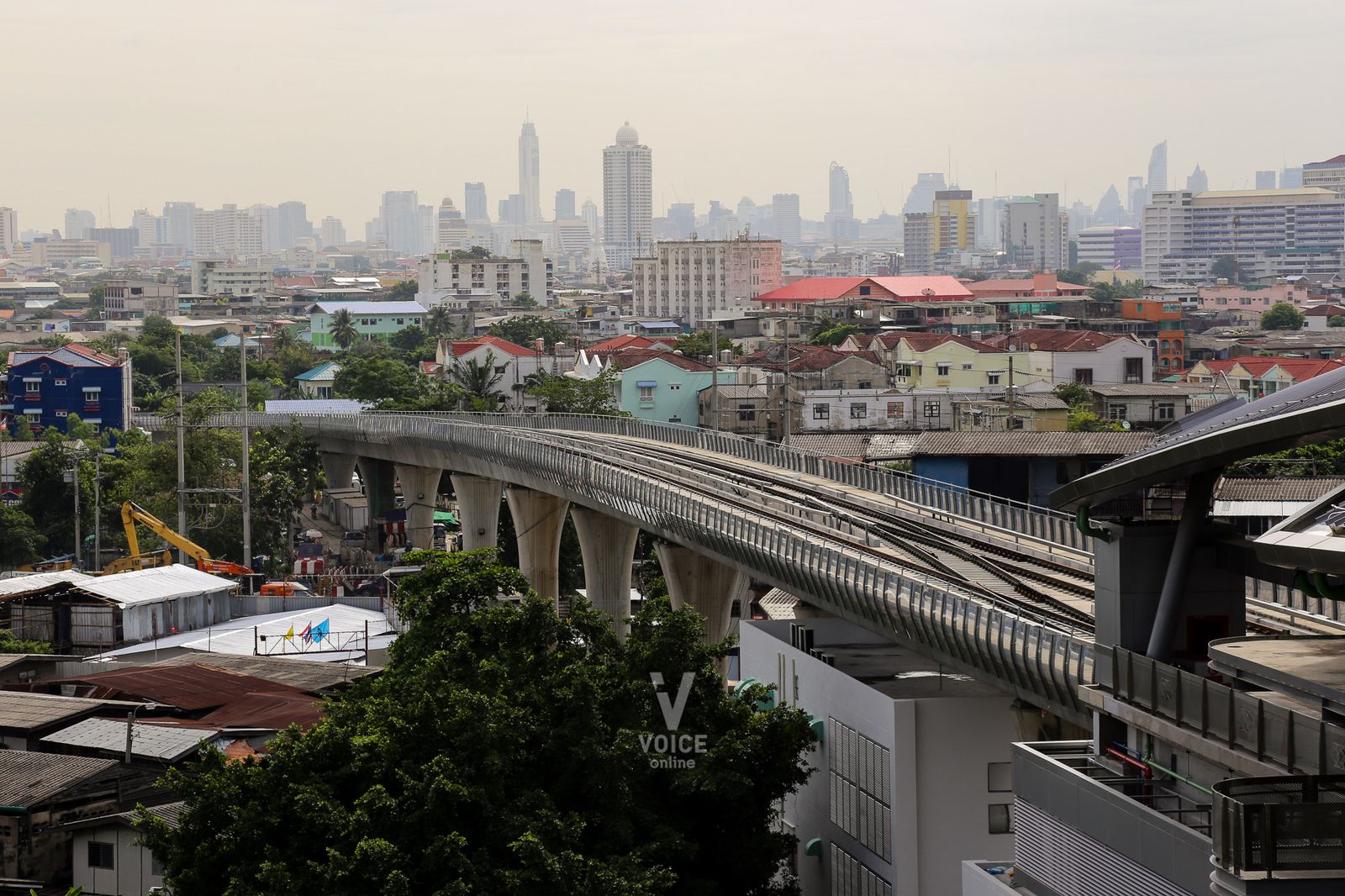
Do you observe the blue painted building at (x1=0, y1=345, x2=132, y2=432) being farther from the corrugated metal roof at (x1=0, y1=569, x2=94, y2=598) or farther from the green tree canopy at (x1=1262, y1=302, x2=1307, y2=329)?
the green tree canopy at (x1=1262, y1=302, x2=1307, y2=329)

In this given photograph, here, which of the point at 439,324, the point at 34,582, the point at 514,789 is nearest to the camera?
the point at 514,789

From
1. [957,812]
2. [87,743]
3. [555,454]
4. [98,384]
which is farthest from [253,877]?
[98,384]

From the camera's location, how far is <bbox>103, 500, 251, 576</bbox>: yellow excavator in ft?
208

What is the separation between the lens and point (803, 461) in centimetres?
5409

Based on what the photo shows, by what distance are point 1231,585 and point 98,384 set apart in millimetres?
101529

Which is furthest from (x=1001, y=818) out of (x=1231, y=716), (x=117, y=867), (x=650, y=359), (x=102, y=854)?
(x=650, y=359)

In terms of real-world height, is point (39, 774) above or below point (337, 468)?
above

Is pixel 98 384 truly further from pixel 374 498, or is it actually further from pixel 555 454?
pixel 555 454

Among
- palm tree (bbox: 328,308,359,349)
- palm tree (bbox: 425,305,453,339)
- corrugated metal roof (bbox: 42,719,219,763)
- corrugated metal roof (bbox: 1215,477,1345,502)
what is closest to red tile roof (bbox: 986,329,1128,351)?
corrugated metal roof (bbox: 1215,477,1345,502)

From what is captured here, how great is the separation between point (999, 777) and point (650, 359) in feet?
249

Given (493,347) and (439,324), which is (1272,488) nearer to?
(493,347)

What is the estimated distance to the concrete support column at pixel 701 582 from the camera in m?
49.7

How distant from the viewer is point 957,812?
89.5ft

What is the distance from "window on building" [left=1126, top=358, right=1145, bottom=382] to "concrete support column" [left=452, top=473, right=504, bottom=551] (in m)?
39.6
